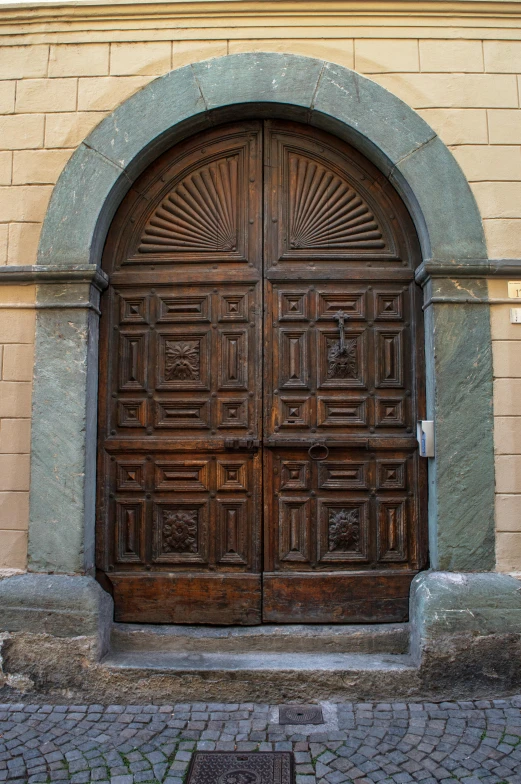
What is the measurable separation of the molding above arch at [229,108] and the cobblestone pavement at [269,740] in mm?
2615

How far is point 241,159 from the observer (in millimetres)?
3900

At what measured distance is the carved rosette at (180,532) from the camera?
373 cm

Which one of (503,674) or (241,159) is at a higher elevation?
(241,159)

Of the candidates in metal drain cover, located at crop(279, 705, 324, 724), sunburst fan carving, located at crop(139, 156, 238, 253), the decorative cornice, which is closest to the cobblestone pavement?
metal drain cover, located at crop(279, 705, 324, 724)

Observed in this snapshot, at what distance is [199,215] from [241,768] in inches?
124

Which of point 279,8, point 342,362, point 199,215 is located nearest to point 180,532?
point 342,362

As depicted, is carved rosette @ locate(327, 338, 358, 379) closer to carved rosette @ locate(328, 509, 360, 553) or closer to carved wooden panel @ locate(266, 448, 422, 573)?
carved wooden panel @ locate(266, 448, 422, 573)

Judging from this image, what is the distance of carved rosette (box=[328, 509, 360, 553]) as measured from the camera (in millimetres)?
3691

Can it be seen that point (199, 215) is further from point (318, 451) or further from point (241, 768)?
point (241, 768)

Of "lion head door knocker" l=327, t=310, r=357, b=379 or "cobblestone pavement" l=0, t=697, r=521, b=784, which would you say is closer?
"cobblestone pavement" l=0, t=697, r=521, b=784

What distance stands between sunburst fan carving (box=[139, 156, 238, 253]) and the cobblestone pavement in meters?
2.77

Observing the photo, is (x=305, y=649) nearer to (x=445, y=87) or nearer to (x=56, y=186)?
(x=56, y=186)

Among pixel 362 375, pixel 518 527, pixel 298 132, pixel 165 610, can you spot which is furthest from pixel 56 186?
pixel 518 527

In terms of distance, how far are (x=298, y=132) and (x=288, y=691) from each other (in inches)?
137
